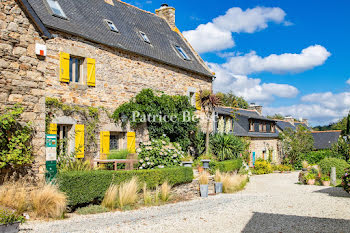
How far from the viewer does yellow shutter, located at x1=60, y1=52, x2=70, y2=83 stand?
1145cm

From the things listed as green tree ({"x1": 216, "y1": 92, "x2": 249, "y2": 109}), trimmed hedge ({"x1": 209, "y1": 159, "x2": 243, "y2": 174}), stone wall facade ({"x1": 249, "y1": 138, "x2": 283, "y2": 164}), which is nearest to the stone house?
trimmed hedge ({"x1": 209, "y1": 159, "x2": 243, "y2": 174})

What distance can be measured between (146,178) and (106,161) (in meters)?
1.70

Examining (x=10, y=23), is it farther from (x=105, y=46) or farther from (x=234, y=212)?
(x=234, y=212)

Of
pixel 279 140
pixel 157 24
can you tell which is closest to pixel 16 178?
pixel 157 24

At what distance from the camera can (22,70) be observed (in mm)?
8422

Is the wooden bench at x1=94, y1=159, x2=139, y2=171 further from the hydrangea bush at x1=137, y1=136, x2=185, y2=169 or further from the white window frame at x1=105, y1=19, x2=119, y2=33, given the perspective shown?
the white window frame at x1=105, y1=19, x2=119, y2=33

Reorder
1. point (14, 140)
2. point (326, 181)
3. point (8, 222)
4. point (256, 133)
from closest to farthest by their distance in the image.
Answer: point (8, 222)
point (14, 140)
point (326, 181)
point (256, 133)

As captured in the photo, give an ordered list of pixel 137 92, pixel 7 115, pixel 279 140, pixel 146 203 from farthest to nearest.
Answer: pixel 279 140, pixel 137 92, pixel 146 203, pixel 7 115

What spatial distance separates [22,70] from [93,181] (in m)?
3.22

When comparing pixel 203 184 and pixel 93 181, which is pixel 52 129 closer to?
pixel 93 181

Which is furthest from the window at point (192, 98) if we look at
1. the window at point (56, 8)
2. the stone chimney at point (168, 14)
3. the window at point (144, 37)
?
the window at point (56, 8)

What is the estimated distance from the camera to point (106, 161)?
11648 millimetres

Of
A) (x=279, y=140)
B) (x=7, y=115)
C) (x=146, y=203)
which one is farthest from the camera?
(x=279, y=140)

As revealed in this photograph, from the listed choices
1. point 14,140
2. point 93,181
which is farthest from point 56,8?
point 93,181
